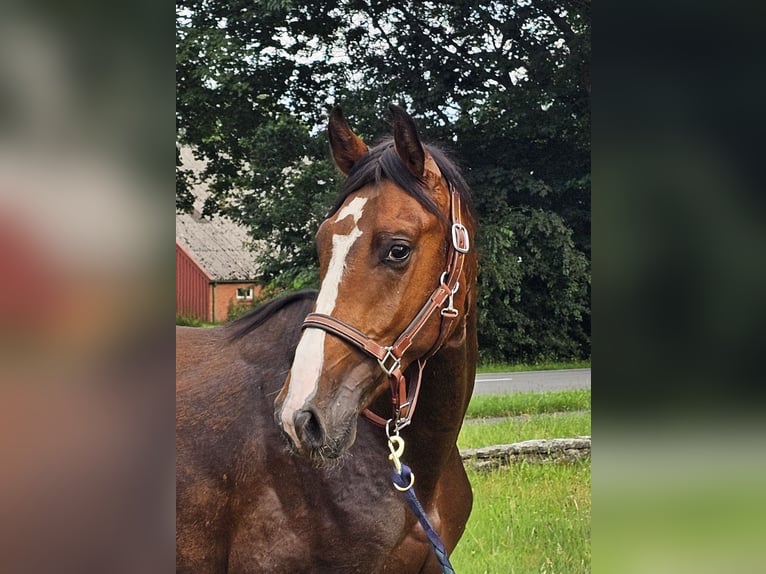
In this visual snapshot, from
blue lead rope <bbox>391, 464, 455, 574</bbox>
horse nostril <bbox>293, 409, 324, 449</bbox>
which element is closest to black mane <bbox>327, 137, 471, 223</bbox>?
horse nostril <bbox>293, 409, 324, 449</bbox>

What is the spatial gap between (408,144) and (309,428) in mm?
905

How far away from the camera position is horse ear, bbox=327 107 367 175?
7.27ft

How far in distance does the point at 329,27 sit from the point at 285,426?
6.68 ft

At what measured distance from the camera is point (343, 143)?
2.25 m

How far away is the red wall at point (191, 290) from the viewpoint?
2900 millimetres

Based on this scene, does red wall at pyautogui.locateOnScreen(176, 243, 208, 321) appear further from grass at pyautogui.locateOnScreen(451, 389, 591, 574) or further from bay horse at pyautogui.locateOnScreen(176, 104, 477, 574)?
grass at pyautogui.locateOnScreen(451, 389, 591, 574)

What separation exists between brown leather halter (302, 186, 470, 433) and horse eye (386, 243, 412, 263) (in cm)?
15

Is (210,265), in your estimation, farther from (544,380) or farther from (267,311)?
(544,380)

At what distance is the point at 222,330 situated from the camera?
104 inches
